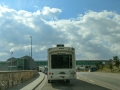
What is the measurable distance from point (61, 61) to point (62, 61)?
0.32 ft

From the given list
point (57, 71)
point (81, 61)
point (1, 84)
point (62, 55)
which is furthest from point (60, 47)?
point (81, 61)

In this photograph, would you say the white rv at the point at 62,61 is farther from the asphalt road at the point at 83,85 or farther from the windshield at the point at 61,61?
the asphalt road at the point at 83,85

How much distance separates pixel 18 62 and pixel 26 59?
10.7ft

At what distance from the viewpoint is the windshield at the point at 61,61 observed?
20.5 meters

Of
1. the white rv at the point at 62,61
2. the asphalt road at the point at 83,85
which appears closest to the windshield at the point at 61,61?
the white rv at the point at 62,61

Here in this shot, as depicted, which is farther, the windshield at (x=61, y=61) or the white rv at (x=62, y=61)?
the windshield at (x=61, y=61)

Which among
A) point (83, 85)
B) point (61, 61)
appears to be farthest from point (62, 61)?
point (83, 85)

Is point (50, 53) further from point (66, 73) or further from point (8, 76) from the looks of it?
point (8, 76)

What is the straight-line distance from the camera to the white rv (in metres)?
20.2

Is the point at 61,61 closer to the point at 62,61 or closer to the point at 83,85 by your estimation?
the point at 62,61

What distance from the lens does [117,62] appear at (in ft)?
252

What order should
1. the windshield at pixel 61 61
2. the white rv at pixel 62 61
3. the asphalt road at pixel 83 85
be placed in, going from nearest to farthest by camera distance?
1. the asphalt road at pixel 83 85
2. the white rv at pixel 62 61
3. the windshield at pixel 61 61

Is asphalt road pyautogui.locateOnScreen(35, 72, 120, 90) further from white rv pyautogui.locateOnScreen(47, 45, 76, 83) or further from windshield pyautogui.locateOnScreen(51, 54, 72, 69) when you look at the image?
windshield pyautogui.locateOnScreen(51, 54, 72, 69)

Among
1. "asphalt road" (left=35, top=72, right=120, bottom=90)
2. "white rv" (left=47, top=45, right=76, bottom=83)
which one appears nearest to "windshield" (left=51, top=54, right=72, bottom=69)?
"white rv" (left=47, top=45, right=76, bottom=83)
